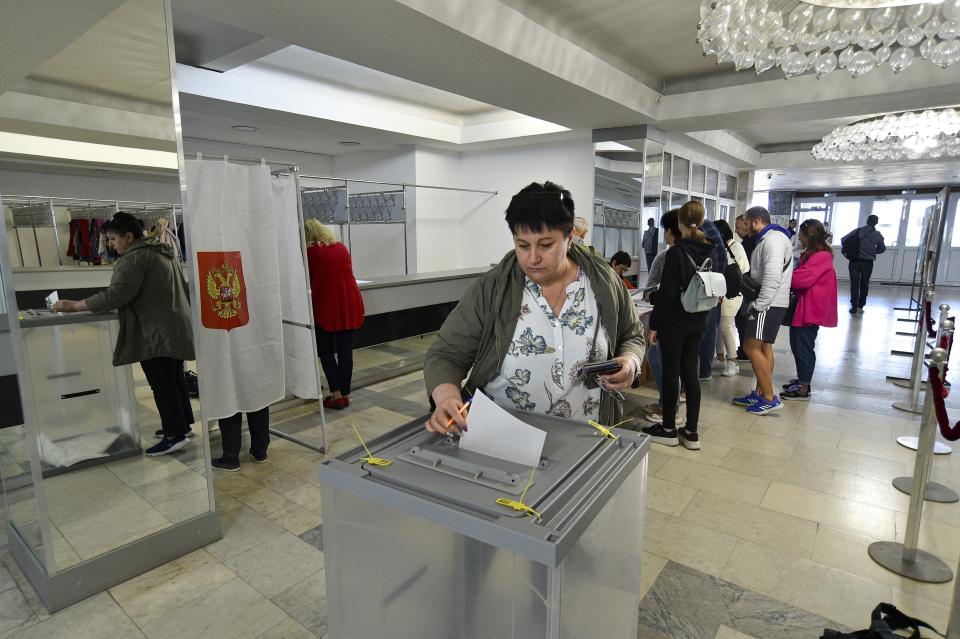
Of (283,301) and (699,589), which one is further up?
(283,301)

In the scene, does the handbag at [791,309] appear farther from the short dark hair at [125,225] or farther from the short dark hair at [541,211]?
the short dark hair at [125,225]

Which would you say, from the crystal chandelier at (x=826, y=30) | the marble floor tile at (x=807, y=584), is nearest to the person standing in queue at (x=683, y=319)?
the crystal chandelier at (x=826, y=30)

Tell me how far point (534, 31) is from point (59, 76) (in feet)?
9.47

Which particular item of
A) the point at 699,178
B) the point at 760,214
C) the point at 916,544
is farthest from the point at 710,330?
the point at 699,178

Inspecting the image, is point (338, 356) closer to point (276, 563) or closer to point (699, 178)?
point (276, 563)

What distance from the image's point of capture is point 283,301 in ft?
11.3

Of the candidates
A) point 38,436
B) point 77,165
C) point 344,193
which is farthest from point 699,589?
point 344,193

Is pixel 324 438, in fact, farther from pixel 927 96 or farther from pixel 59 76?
pixel 927 96

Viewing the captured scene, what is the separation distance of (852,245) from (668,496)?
29.8 ft

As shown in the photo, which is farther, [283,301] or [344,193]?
[344,193]

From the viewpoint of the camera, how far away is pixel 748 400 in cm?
429

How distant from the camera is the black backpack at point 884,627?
148cm

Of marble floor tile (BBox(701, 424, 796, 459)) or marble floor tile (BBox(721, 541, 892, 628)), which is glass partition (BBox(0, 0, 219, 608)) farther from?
marble floor tile (BBox(701, 424, 796, 459))

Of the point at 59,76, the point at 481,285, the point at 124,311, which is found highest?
the point at 59,76
